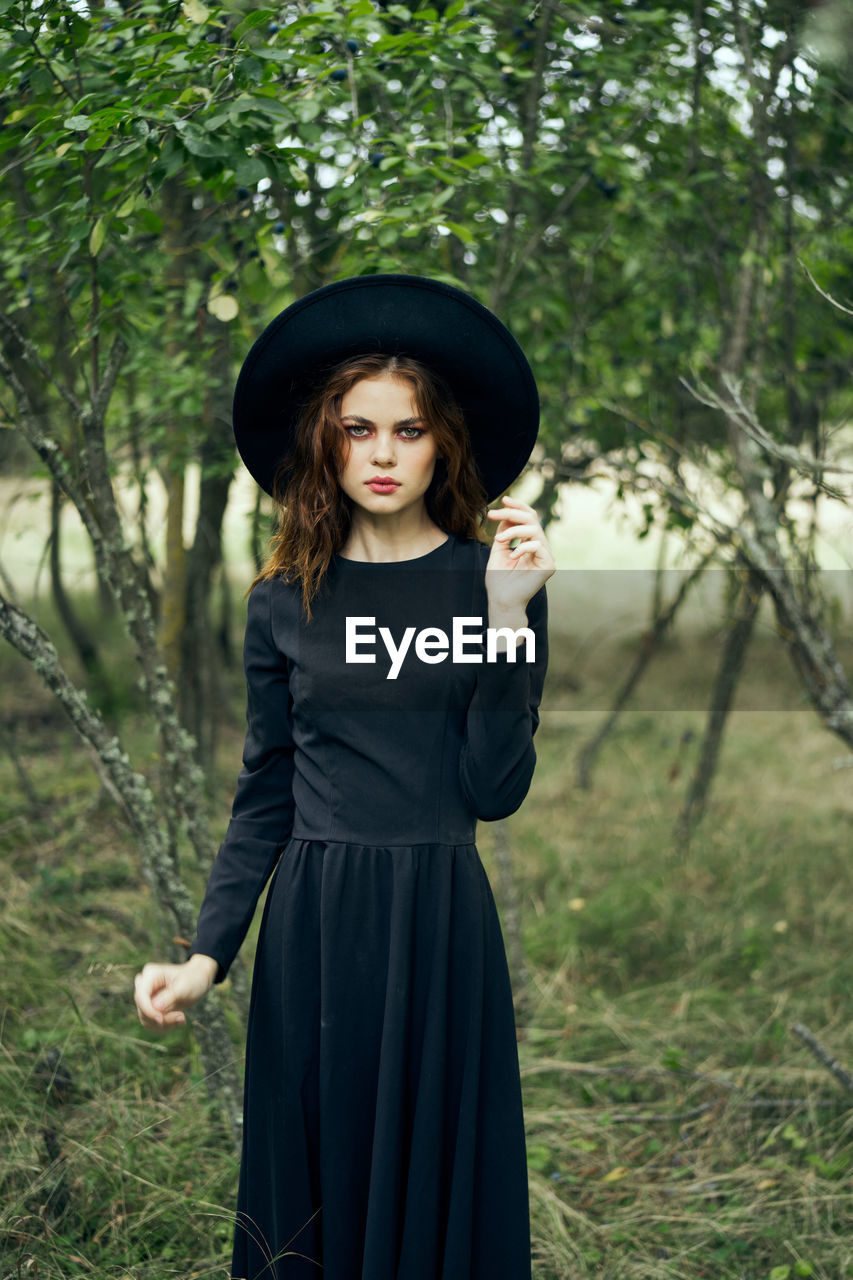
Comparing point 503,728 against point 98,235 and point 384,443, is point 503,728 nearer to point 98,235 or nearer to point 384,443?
point 384,443

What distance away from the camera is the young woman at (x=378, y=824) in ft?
5.10

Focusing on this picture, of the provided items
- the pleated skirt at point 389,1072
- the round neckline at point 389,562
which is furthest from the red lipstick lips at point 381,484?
the pleated skirt at point 389,1072

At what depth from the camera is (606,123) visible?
131 inches

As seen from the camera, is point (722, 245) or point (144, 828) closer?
point (144, 828)

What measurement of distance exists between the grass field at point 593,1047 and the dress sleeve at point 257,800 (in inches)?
28.3

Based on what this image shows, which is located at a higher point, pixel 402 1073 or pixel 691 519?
pixel 691 519

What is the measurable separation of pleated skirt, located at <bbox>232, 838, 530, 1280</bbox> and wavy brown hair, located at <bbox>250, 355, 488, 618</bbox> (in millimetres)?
453

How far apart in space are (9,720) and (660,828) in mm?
3978

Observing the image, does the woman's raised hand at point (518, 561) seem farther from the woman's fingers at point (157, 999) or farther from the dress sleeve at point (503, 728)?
the woman's fingers at point (157, 999)

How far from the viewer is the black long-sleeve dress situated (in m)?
1.55

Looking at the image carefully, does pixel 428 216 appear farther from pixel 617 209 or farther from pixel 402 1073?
pixel 402 1073

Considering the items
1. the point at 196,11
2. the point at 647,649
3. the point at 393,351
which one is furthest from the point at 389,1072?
the point at 647,649

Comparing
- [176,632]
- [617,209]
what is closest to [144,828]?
[176,632]

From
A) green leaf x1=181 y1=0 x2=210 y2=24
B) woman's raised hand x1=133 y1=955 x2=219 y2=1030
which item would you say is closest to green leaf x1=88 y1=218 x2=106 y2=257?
green leaf x1=181 y1=0 x2=210 y2=24
